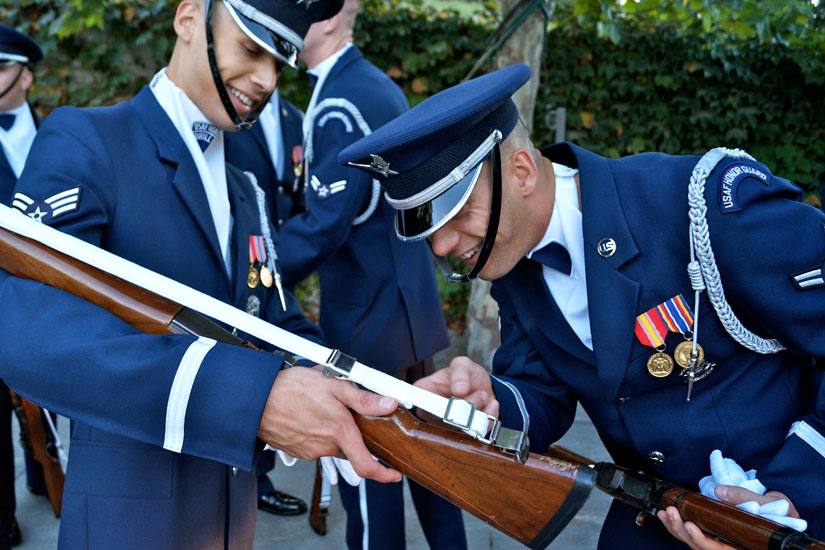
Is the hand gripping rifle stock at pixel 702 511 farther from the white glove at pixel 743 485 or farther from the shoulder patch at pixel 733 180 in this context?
the shoulder patch at pixel 733 180

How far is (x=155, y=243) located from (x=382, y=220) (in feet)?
5.75

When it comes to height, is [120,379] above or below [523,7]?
below

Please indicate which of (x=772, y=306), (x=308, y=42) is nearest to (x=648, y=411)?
(x=772, y=306)

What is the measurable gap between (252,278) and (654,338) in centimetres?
115

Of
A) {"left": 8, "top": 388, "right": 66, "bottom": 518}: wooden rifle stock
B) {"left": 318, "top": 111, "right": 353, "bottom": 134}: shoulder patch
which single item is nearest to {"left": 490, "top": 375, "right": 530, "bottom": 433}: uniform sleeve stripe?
{"left": 318, "top": 111, "right": 353, "bottom": 134}: shoulder patch

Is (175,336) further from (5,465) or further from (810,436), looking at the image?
(5,465)

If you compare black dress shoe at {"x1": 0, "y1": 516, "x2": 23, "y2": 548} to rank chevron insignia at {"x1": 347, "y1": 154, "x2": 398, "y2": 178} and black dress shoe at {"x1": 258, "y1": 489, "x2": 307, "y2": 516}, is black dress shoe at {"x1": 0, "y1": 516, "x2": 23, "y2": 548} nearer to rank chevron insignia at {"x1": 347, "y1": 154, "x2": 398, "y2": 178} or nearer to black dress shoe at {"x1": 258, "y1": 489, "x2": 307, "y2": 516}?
black dress shoe at {"x1": 258, "y1": 489, "x2": 307, "y2": 516}

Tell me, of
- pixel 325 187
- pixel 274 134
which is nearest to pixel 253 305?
pixel 325 187

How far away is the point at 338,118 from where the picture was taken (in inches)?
131

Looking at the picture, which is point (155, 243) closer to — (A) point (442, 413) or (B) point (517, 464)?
(A) point (442, 413)

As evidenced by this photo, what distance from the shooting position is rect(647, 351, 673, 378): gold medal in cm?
182

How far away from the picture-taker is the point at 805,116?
6824 mm

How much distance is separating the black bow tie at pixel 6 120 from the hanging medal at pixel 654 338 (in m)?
3.60

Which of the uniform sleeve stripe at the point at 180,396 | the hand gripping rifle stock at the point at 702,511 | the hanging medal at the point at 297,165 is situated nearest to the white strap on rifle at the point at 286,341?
the uniform sleeve stripe at the point at 180,396
